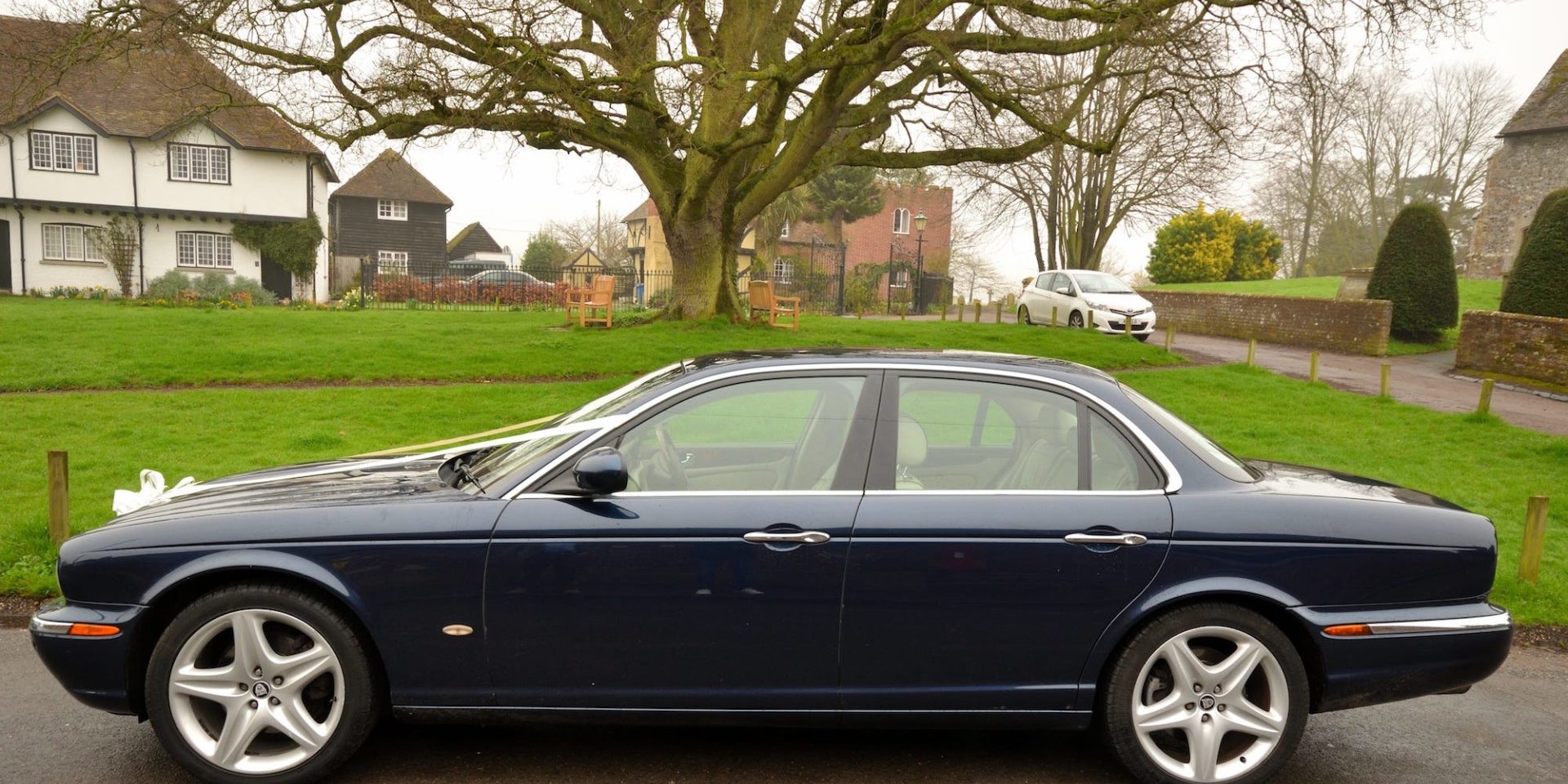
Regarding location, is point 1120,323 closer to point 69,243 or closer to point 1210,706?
point 1210,706

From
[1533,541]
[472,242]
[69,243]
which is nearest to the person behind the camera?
[1533,541]

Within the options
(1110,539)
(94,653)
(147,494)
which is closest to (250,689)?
(94,653)

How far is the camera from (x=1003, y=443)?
4.17m

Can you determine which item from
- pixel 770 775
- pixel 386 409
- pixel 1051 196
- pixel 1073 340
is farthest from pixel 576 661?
pixel 1051 196

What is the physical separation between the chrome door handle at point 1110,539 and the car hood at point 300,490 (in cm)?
232

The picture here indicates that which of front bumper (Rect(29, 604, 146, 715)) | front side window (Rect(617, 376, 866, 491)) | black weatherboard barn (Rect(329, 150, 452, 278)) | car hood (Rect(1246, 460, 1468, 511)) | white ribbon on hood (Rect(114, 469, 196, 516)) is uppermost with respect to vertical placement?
black weatherboard barn (Rect(329, 150, 452, 278))

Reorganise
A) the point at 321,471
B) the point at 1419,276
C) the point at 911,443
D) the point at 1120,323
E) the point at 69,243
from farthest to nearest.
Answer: the point at 69,243
the point at 1419,276
the point at 1120,323
the point at 321,471
the point at 911,443

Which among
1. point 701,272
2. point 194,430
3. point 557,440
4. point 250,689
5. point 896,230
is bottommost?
point 194,430

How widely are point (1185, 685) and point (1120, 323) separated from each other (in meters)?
21.1

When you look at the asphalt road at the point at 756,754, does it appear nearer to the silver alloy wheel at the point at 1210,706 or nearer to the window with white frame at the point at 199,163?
the silver alloy wheel at the point at 1210,706

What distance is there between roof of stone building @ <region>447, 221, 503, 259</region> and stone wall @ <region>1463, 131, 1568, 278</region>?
59.9 metres

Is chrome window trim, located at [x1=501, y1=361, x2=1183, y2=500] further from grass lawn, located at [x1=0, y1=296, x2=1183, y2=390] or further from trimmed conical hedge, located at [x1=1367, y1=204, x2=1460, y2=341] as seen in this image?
trimmed conical hedge, located at [x1=1367, y1=204, x2=1460, y2=341]

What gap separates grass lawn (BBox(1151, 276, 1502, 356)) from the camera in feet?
82.2

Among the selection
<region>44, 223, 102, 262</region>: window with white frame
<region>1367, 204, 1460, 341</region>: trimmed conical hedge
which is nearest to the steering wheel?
<region>1367, 204, 1460, 341</region>: trimmed conical hedge
